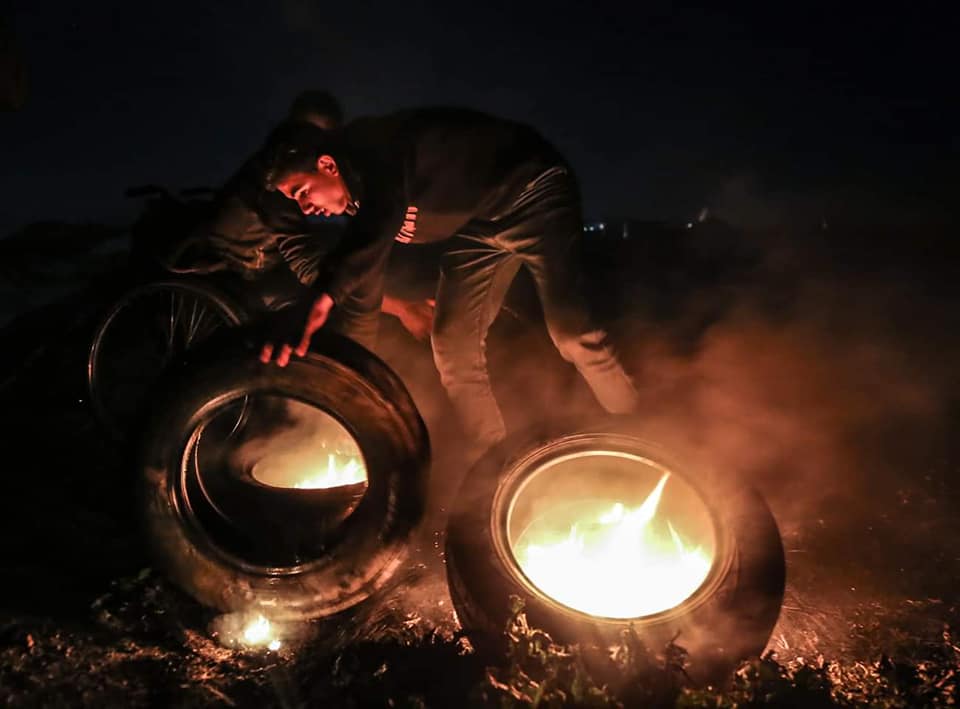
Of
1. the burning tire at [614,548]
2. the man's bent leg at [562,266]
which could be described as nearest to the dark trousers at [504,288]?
the man's bent leg at [562,266]

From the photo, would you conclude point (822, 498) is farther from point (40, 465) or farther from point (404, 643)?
point (40, 465)

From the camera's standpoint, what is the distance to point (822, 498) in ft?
11.1

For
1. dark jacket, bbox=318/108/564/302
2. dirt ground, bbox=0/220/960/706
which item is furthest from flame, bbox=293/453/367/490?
dark jacket, bbox=318/108/564/302

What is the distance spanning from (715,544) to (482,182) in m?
2.11

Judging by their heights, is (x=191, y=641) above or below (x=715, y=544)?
below

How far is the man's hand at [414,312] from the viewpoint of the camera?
460cm

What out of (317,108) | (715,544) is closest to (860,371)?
(715,544)

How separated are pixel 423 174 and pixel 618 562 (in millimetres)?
2210

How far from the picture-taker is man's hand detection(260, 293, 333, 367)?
7.79ft

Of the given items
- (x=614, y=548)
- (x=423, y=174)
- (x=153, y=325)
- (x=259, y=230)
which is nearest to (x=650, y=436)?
(x=614, y=548)

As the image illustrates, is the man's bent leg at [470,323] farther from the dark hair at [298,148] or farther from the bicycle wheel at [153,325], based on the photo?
the bicycle wheel at [153,325]

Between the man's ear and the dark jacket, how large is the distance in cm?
4

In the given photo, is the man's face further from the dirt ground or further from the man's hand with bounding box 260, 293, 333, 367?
the dirt ground

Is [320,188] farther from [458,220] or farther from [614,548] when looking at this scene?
[614,548]
